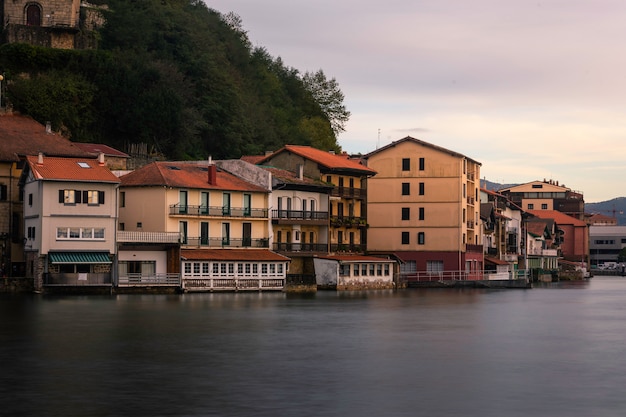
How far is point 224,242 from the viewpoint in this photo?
309 feet

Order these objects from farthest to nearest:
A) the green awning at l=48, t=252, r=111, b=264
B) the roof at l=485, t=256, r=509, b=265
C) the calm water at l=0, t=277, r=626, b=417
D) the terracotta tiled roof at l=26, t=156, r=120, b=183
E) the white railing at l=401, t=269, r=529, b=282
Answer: the roof at l=485, t=256, r=509, b=265 < the white railing at l=401, t=269, r=529, b=282 < the terracotta tiled roof at l=26, t=156, r=120, b=183 < the green awning at l=48, t=252, r=111, b=264 < the calm water at l=0, t=277, r=626, b=417

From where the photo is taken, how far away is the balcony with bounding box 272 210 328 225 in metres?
99.6

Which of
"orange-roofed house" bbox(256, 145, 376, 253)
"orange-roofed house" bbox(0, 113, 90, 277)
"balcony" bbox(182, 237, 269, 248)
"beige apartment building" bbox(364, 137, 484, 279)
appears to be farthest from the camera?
"beige apartment building" bbox(364, 137, 484, 279)

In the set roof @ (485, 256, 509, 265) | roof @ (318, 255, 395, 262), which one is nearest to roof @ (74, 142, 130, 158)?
roof @ (318, 255, 395, 262)

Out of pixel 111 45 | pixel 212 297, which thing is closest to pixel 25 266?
pixel 212 297

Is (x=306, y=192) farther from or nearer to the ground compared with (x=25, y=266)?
farther from the ground

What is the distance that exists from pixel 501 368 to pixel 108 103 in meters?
77.8

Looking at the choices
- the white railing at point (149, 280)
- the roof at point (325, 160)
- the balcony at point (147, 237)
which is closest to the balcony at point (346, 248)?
the roof at point (325, 160)

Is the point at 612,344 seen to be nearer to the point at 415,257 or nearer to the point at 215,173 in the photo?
the point at 215,173

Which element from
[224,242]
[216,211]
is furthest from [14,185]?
[224,242]

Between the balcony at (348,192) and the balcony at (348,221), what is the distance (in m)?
2.10

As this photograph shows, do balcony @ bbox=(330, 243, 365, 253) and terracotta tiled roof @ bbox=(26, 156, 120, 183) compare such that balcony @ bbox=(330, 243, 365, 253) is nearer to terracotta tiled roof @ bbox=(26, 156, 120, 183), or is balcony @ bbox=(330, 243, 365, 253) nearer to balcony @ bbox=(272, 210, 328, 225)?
balcony @ bbox=(272, 210, 328, 225)

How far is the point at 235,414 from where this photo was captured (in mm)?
29938

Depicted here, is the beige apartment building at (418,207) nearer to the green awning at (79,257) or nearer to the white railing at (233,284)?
the white railing at (233,284)
